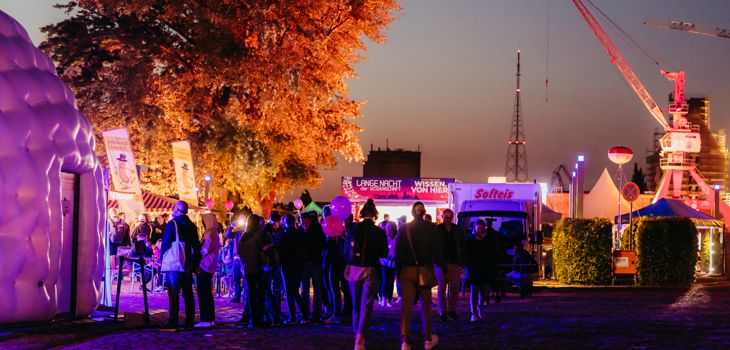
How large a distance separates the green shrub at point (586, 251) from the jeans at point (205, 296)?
16.7 meters

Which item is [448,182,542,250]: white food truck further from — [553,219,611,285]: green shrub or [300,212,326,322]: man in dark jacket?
[300,212,326,322]: man in dark jacket

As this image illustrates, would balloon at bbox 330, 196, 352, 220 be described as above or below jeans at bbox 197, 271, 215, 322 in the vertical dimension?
above

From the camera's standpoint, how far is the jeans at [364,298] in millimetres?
13750

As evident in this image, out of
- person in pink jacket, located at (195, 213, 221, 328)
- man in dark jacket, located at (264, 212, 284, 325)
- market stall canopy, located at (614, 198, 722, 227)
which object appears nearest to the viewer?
person in pink jacket, located at (195, 213, 221, 328)

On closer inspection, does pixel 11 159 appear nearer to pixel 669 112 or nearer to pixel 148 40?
pixel 148 40

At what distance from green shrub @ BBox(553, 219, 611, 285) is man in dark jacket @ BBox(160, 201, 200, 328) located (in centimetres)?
1705

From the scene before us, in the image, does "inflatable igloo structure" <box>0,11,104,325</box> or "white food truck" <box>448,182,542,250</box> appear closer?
"inflatable igloo structure" <box>0,11,104,325</box>

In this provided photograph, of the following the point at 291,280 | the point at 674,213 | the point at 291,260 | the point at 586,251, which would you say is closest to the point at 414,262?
the point at 291,260

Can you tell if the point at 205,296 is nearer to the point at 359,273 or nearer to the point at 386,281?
the point at 359,273

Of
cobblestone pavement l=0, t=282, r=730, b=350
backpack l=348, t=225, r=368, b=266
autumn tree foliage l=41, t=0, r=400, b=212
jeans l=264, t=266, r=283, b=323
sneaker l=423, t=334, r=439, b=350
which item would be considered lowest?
cobblestone pavement l=0, t=282, r=730, b=350

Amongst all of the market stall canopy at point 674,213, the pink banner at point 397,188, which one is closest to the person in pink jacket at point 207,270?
the pink banner at point 397,188

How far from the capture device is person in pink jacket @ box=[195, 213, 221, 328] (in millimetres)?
16859

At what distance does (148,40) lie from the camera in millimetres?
39781

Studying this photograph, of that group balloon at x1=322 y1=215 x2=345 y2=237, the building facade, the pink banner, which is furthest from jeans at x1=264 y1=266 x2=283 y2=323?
the building facade
